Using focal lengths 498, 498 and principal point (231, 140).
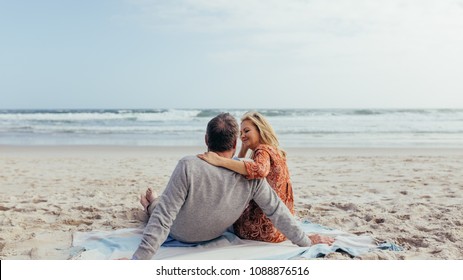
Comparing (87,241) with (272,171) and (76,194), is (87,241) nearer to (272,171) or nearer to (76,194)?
(272,171)

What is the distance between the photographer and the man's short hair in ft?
10.9

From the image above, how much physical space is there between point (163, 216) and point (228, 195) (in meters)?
0.50

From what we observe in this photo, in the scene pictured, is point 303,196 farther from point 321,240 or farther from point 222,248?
point 222,248

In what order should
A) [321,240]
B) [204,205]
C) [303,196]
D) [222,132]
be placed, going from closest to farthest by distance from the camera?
1. [222,132]
2. [204,205]
3. [321,240]
4. [303,196]

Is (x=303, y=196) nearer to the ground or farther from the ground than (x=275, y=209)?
nearer to the ground

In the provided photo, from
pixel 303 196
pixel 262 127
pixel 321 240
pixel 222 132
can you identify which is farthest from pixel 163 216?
pixel 303 196

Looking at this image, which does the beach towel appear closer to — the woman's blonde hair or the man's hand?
the man's hand

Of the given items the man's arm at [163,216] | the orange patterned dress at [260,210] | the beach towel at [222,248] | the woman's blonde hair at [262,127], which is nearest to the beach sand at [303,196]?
the beach towel at [222,248]

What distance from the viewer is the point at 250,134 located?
12.3ft

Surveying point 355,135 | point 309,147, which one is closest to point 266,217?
point 309,147

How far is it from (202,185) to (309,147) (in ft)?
35.1

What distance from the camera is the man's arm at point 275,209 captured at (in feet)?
11.6

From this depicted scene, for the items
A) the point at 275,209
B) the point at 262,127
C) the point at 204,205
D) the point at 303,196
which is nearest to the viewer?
the point at 204,205

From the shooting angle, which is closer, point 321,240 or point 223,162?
point 223,162
